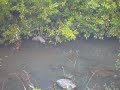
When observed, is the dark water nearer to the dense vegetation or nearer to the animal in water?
the animal in water

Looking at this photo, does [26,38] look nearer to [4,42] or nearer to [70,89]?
[4,42]

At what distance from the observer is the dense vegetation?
9.52 m

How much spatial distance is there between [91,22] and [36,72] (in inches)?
102

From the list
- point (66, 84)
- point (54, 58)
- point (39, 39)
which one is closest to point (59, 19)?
point (39, 39)

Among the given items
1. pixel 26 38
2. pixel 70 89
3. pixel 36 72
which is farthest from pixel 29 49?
pixel 70 89

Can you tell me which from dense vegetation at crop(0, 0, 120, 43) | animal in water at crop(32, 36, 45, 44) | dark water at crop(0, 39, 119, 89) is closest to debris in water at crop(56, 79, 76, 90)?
dark water at crop(0, 39, 119, 89)

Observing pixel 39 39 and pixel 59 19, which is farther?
pixel 39 39

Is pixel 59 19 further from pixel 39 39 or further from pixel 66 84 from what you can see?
pixel 66 84

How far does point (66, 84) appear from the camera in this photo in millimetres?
7734

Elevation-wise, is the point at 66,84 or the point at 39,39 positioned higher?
the point at 39,39

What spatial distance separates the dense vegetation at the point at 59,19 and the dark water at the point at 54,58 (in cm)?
35

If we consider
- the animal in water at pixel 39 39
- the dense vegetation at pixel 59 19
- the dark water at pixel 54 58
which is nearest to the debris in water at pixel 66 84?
the dark water at pixel 54 58

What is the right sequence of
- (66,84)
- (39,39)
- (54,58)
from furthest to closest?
(39,39) < (54,58) < (66,84)

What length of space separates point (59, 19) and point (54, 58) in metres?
1.41
